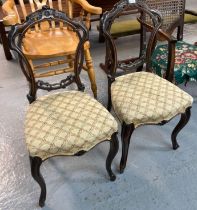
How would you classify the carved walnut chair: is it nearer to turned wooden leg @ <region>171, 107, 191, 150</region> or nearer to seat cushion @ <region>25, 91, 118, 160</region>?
turned wooden leg @ <region>171, 107, 191, 150</region>

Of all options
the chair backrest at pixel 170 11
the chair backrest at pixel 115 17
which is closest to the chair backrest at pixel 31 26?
the chair backrest at pixel 115 17

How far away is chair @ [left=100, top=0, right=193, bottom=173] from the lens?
1.35m

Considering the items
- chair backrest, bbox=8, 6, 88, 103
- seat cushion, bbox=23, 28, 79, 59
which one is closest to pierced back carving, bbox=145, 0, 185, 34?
seat cushion, bbox=23, 28, 79, 59

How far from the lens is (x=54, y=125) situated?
1.25 m

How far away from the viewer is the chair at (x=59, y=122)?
3.88ft

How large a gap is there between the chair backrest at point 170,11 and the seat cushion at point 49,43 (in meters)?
0.73

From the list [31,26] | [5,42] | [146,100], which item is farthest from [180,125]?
[5,42]

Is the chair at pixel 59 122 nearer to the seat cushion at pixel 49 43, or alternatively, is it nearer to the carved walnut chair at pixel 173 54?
the seat cushion at pixel 49 43

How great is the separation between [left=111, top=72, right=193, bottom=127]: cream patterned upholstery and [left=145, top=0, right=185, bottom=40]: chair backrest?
0.80m

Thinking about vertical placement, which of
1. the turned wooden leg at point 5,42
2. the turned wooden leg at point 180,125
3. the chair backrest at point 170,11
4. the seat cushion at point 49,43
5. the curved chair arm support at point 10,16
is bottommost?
the turned wooden leg at point 180,125

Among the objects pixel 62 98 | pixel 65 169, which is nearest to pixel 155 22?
pixel 62 98

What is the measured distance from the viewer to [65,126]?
49.1 inches

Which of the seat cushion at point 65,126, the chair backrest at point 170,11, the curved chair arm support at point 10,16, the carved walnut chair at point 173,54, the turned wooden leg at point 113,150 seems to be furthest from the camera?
the chair backrest at point 170,11

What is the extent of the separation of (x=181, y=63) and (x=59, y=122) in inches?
41.6
